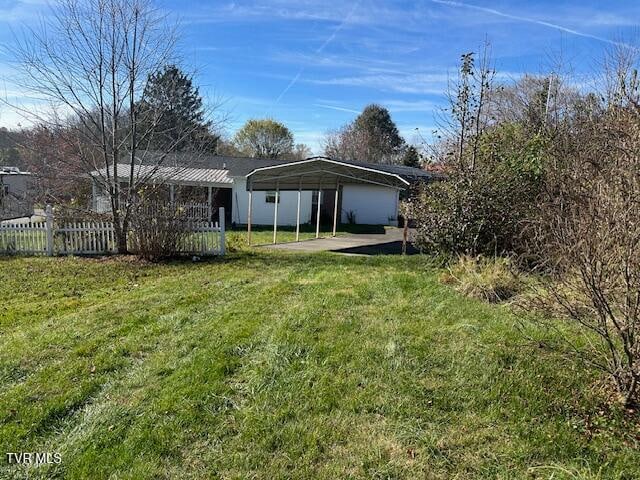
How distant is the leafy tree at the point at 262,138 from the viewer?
38531mm

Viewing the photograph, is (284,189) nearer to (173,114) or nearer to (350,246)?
(350,246)

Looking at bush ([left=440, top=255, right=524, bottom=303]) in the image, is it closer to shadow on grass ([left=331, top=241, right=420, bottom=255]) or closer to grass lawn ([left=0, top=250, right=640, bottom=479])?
grass lawn ([left=0, top=250, right=640, bottom=479])

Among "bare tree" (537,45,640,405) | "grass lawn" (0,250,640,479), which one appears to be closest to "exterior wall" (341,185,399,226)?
"grass lawn" (0,250,640,479)

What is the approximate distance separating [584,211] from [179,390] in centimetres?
324

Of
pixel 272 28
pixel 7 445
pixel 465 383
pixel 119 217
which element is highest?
pixel 272 28

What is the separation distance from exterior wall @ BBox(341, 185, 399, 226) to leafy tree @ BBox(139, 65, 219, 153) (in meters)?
11.0

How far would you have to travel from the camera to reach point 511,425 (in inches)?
107

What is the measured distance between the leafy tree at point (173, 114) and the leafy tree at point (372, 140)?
94.2 feet

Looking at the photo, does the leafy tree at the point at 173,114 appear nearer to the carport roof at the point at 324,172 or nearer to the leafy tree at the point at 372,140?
the carport roof at the point at 324,172

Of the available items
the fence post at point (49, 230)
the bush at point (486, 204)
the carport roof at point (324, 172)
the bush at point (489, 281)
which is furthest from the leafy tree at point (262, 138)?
the bush at point (489, 281)

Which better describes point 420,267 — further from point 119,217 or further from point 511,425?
point 119,217

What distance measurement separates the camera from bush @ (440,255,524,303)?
5605mm

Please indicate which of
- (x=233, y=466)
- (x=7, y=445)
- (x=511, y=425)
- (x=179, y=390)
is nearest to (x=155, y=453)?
(x=233, y=466)

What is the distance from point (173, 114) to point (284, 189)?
596 centimetres
